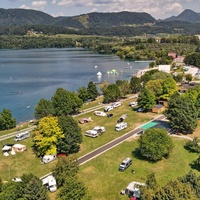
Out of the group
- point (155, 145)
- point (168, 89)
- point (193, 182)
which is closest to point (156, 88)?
point (168, 89)

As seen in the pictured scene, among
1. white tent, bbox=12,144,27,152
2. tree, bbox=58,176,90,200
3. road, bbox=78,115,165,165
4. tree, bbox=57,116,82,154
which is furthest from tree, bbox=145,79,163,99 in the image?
tree, bbox=58,176,90,200

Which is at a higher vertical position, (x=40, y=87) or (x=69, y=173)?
(x=69, y=173)

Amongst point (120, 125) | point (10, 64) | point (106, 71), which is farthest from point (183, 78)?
point (10, 64)

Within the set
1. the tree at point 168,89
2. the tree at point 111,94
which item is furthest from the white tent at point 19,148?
the tree at point 168,89

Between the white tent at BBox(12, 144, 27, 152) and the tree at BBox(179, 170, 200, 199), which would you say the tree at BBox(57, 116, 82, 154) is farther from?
the tree at BBox(179, 170, 200, 199)

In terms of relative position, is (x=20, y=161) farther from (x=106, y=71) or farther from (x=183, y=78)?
(x=106, y=71)

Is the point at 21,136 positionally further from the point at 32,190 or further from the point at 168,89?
the point at 168,89

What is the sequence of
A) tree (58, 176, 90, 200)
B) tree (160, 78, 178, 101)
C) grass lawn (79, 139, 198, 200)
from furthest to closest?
1. tree (160, 78, 178, 101)
2. grass lawn (79, 139, 198, 200)
3. tree (58, 176, 90, 200)
